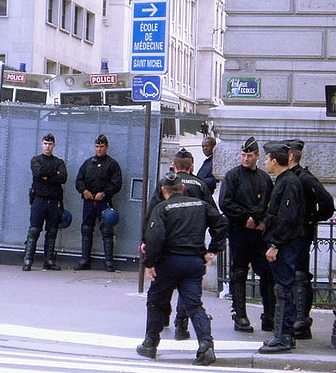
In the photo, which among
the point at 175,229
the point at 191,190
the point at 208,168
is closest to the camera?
the point at 175,229

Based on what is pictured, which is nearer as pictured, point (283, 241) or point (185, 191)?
point (283, 241)

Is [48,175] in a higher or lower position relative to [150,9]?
lower

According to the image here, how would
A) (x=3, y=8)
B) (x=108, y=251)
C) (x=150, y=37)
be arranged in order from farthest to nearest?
(x=3, y=8), (x=108, y=251), (x=150, y=37)

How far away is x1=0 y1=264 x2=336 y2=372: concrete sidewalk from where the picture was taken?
34.4 feet

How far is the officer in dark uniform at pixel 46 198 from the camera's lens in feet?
54.3

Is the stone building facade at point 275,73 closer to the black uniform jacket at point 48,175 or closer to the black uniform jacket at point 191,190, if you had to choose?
the black uniform jacket at point 48,175

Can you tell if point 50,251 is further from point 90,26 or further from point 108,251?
point 90,26

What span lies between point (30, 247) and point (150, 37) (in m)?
4.39

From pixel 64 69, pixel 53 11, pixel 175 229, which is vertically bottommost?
pixel 175 229

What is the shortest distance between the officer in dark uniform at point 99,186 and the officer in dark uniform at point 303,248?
557 cm

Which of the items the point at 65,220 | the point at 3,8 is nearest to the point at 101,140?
the point at 65,220

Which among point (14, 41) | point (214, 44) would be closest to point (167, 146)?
point (14, 41)

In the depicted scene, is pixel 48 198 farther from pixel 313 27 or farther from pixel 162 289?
pixel 162 289

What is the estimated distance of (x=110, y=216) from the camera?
54.6ft
